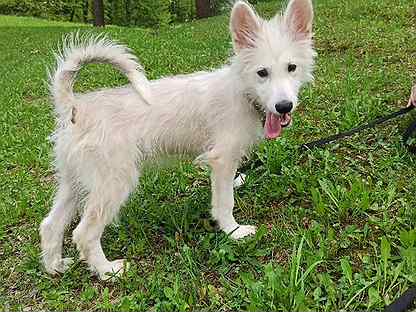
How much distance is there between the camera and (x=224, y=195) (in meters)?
4.12

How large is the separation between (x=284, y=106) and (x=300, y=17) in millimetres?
704

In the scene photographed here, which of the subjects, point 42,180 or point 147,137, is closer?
point 147,137

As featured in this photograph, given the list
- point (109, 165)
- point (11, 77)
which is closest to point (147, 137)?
point (109, 165)

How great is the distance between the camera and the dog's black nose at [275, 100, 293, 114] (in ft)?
11.8

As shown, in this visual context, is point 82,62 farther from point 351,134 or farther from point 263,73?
point 351,134

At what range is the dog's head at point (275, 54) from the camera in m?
3.69

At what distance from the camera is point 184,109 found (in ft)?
13.5

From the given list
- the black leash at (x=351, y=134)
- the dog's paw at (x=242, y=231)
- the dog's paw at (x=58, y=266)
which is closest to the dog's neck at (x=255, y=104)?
the dog's paw at (x=242, y=231)

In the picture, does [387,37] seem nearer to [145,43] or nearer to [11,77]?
[145,43]

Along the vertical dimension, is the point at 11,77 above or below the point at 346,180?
below

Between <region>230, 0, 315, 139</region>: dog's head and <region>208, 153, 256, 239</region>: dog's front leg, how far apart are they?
43cm

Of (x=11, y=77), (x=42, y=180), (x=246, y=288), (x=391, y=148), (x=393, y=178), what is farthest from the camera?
(x=11, y=77)

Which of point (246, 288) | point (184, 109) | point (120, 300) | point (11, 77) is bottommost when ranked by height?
point (11, 77)

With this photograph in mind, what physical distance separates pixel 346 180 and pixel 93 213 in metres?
2.07
